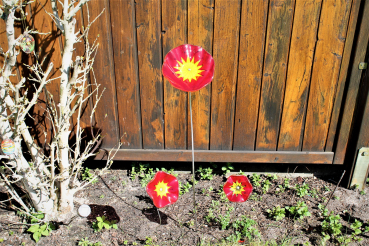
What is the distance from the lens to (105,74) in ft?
7.94

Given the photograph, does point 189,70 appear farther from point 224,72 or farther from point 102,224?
point 102,224

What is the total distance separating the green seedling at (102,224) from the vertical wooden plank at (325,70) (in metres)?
1.73

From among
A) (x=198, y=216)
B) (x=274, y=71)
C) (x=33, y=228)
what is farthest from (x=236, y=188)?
(x=33, y=228)

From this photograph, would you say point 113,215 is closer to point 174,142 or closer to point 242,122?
point 174,142

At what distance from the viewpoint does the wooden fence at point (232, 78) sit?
2.25m

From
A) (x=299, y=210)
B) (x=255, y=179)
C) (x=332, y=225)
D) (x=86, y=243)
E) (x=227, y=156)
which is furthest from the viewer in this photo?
(x=255, y=179)

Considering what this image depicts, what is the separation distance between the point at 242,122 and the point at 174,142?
62 centimetres

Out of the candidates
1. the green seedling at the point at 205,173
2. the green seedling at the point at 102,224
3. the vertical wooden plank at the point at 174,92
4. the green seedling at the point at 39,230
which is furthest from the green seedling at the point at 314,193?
the green seedling at the point at 39,230

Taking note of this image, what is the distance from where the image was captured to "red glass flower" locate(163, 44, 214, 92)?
1899 millimetres

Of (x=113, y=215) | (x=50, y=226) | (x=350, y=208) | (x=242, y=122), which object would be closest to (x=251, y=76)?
(x=242, y=122)

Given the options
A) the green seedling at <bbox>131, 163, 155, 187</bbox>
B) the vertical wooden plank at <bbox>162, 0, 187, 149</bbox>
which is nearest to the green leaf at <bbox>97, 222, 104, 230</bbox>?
the green seedling at <bbox>131, 163, 155, 187</bbox>

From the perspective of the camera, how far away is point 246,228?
2.15 meters

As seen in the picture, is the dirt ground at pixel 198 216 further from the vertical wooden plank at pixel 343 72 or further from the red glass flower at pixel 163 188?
the vertical wooden plank at pixel 343 72

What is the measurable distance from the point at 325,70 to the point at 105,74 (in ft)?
5.83
